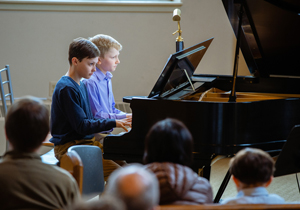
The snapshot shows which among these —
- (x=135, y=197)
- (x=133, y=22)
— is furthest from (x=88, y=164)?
(x=133, y=22)

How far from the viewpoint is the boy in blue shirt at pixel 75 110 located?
2.59 metres

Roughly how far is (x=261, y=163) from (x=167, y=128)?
0.40 metres

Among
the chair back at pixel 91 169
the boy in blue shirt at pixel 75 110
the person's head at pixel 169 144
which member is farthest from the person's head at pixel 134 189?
the boy in blue shirt at pixel 75 110

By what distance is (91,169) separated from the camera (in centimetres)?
226

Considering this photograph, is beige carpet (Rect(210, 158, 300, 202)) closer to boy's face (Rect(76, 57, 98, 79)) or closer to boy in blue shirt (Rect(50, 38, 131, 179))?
boy in blue shirt (Rect(50, 38, 131, 179))

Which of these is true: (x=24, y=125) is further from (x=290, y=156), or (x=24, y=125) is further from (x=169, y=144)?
(x=290, y=156)

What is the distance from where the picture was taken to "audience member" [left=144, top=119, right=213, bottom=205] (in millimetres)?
1401

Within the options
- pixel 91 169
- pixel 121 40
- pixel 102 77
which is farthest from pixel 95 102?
pixel 121 40

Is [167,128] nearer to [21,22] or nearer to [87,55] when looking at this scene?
[87,55]

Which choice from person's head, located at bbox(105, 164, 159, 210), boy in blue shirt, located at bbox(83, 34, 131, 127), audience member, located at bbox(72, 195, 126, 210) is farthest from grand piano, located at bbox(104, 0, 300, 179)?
audience member, located at bbox(72, 195, 126, 210)

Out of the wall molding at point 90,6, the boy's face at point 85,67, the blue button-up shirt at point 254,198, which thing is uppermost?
the wall molding at point 90,6

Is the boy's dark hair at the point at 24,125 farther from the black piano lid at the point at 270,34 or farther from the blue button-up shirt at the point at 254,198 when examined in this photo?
the black piano lid at the point at 270,34

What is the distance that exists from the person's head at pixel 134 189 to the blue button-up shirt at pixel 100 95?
2127 mm

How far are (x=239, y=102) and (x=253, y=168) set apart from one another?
2.96 feet
